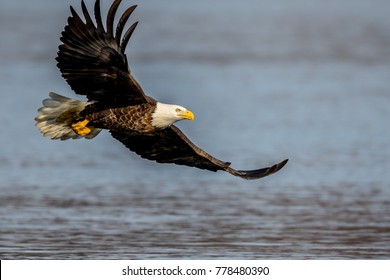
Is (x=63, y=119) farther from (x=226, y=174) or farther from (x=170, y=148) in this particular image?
(x=226, y=174)

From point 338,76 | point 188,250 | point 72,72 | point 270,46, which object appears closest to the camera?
point 72,72

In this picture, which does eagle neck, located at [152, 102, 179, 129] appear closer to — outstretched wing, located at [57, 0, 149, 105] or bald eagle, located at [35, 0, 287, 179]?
bald eagle, located at [35, 0, 287, 179]

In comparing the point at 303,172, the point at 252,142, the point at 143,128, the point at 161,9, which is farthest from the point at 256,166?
the point at 161,9

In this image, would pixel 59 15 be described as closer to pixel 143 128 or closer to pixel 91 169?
pixel 91 169

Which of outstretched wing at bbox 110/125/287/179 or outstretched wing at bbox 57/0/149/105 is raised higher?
outstretched wing at bbox 57/0/149/105

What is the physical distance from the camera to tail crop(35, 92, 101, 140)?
8.16m

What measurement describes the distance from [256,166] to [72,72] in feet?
11.9

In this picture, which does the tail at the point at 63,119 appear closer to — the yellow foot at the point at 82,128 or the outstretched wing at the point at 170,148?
the yellow foot at the point at 82,128

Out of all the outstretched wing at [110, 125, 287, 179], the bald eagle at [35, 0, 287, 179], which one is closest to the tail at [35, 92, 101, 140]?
the bald eagle at [35, 0, 287, 179]

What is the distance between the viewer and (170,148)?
335 inches

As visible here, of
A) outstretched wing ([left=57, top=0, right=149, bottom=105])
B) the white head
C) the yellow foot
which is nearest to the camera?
outstretched wing ([left=57, top=0, right=149, bottom=105])

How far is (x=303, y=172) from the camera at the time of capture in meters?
11.0

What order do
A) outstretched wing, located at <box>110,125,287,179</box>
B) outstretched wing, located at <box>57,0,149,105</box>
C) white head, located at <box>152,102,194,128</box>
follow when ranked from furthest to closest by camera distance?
1. outstretched wing, located at <box>110,125,287,179</box>
2. white head, located at <box>152,102,194,128</box>
3. outstretched wing, located at <box>57,0,149,105</box>

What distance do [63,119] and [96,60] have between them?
69cm
